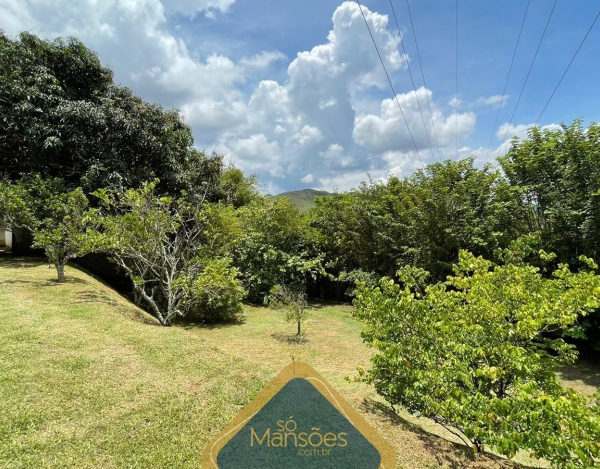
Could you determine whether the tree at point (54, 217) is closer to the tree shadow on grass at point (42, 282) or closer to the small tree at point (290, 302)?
the tree shadow on grass at point (42, 282)

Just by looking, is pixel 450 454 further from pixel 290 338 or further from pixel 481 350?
pixel 290 338

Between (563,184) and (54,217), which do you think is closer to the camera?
(563,184)

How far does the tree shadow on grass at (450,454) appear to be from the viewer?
10.8ft

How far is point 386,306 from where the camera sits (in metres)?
3.91

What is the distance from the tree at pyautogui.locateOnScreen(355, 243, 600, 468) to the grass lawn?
0.66 m

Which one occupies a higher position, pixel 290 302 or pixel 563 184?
pixel 563 184

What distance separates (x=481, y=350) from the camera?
10.2 feet

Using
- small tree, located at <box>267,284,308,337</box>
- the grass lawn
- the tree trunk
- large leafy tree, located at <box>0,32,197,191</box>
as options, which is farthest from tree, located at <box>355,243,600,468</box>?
large leafy tree, located at <box>0,32,197,191</box>

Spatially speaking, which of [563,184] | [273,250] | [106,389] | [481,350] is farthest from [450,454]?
[273,250]

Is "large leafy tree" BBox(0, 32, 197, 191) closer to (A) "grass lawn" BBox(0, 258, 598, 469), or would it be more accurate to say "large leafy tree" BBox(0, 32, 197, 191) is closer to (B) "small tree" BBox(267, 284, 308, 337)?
(A) "grass lawn" BBox(0, 258, 598, 469)

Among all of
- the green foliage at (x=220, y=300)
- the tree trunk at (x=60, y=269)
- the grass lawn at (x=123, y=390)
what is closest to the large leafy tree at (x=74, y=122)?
the tree trunk at (x=60, y=269)

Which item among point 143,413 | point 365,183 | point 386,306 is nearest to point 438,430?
point 386,306

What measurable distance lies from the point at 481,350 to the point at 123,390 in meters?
4.19

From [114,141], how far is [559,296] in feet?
44.1
